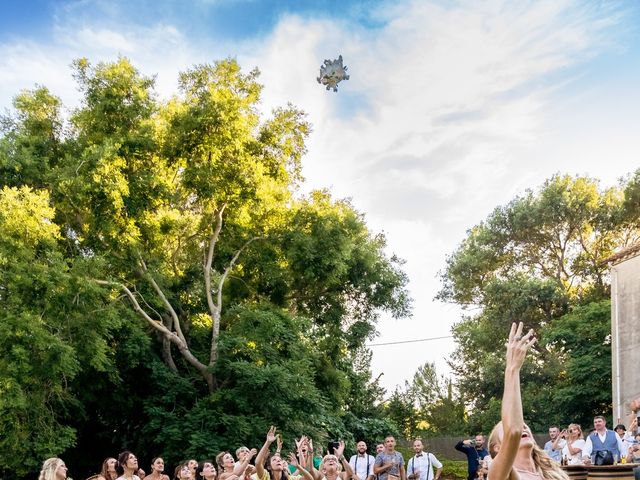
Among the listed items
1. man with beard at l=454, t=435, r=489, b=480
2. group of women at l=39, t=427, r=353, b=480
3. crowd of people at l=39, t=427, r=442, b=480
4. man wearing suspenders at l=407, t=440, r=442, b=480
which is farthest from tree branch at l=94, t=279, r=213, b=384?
group of women at l=39, t=427, r=353, b=480

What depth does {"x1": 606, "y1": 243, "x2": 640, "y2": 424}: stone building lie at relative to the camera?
27.0 m

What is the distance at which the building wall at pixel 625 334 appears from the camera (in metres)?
26.9

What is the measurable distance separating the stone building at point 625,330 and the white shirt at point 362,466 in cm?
1554

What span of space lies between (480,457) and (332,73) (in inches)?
397

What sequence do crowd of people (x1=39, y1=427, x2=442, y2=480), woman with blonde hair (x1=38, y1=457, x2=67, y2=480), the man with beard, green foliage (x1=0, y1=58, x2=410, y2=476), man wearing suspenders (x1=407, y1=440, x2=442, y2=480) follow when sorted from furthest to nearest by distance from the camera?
green foliage (x1=0, y1=58, x2=410, y2=476) < the man with beard < man wearing suspenders (x1=407, y1=440, x2=442, y2=480) < crowd of people (x1=39, y1=427, x2=442, y2=480) < woman with blonde hair (x1=38, y1=457, x2=67, y2=480)

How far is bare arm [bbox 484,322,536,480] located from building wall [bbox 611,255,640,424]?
25034 millimetres

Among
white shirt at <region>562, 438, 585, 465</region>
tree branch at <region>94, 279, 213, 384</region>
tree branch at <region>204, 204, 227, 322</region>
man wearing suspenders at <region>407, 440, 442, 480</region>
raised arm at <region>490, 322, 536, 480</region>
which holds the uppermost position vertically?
tree branch at <region>204, 204, 227, 322</region>

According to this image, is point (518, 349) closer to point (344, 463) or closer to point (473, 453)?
point (344, 463)

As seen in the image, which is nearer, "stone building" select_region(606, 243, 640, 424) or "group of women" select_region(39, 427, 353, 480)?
"group of women" select_region(39, 427, 353, 480)

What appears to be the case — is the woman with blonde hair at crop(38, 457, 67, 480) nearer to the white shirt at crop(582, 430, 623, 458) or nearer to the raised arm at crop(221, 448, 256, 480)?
the raised arm at crop(221, 448, 256, 480)

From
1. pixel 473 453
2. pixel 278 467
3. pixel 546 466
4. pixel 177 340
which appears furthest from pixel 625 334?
pixel 546 466

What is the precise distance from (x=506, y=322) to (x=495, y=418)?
4.80 m

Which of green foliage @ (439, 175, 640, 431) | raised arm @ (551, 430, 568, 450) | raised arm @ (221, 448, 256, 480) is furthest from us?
green foliage @ (439, 175, 640, 431)

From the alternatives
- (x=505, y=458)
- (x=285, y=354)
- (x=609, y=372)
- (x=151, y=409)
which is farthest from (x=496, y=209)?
(x=505, y=458)
